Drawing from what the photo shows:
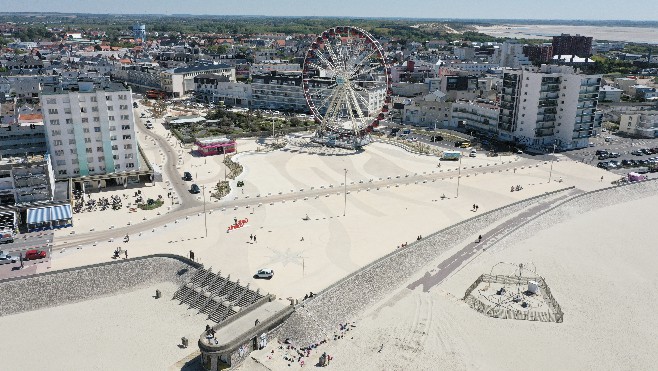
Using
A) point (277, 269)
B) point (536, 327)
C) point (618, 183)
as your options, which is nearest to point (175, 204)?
point (277, 269)

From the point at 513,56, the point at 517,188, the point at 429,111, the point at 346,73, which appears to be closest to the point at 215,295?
the point at 517,188

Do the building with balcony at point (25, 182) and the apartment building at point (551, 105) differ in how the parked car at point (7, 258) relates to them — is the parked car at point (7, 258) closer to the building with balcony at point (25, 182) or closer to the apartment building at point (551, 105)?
the building with balcony at point (25, 182)

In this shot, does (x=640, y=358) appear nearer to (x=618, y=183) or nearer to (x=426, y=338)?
(x=426, y=338)

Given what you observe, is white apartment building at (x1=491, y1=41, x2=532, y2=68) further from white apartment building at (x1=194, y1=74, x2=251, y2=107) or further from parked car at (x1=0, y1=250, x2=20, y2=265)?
parked car at (x1=0, y1=250, x2=20, y2=265)

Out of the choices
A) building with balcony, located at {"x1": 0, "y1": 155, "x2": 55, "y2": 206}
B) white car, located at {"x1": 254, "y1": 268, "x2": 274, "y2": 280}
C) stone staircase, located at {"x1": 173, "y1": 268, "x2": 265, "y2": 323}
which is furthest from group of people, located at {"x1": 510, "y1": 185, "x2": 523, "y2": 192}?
building with balcony, located at {"x1": 0, "y1": 155, "x2": 55, "y2": 206}

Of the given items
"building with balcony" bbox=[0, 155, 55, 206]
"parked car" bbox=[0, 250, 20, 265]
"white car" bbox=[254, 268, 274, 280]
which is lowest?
"parked car" bbox=[0, 250, 20, 265]

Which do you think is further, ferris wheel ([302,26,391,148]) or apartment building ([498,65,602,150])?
apartment building ([498,65,602,150])

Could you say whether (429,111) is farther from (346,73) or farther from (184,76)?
(184,76)

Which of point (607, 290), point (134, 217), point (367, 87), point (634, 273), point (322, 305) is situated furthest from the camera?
point (367, 87)
